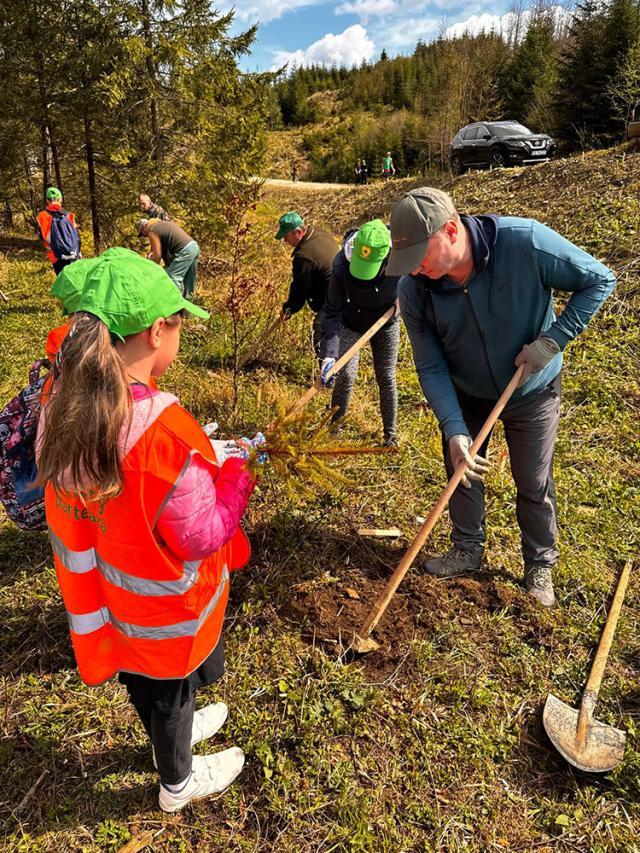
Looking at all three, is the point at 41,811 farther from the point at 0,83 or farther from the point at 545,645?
the point at 0,83

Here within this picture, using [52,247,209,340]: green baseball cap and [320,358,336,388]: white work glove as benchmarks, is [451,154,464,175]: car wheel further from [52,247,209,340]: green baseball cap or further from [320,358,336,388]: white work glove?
[52,247,209,340]: green baseball cap

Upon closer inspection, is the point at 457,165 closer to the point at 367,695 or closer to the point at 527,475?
the point at 527,475

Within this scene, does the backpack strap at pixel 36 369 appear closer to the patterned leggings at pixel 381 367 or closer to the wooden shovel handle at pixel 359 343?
the wooden shovel handle at pixel 359 343

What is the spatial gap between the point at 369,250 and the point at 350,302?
51cm

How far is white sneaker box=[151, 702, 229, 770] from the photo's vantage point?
2.20 meters

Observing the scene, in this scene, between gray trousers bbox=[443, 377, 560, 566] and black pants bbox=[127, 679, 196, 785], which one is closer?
black pants bbox=[127, 679, 196, 785]

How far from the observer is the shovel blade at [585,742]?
2.15 metres

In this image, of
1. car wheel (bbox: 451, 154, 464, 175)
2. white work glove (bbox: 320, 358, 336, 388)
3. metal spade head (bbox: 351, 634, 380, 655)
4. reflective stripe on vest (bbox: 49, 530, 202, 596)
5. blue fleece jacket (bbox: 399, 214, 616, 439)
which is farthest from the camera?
car wheel (bbox: 451, 154, 464, 175)

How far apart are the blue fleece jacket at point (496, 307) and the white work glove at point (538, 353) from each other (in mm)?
40

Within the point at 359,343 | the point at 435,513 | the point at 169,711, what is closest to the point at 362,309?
the point at 359,343

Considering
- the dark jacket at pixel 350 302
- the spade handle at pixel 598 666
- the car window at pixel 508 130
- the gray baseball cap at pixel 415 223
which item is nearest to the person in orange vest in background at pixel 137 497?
the gray baseball cap at pixel 415 223

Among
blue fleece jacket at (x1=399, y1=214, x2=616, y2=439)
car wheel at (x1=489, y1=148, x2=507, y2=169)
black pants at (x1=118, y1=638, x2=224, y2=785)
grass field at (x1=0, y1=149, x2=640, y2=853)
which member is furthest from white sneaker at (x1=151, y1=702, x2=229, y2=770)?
car wheel at (x1=489, y1=148, x2=507, y2=169)

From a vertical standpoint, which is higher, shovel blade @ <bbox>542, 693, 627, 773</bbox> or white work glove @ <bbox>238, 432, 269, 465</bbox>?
white work glove @ <bbox>238, 432, 269, 465</bbox>

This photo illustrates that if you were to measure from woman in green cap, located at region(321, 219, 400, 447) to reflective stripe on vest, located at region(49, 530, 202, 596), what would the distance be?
219 centimetres
